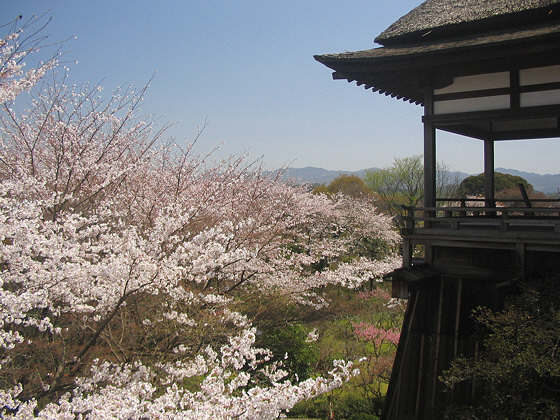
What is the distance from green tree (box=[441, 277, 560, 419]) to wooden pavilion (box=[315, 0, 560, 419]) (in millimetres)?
429

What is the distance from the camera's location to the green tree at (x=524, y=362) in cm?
359

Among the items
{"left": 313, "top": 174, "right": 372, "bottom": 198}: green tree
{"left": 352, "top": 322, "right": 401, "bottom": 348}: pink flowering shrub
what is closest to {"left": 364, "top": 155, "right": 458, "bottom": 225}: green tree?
{"left": 313, "top": 174, "right": 372, "bottom": 198}: green tree

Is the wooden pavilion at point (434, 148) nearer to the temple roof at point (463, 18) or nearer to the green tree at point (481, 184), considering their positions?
the temple roof at point (463, 18)

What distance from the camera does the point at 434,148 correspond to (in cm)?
529

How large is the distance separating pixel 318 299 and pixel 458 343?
7.11 metres

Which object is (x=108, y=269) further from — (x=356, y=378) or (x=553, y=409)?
(x=356, y=378)

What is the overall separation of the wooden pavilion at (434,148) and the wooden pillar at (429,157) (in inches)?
0.5

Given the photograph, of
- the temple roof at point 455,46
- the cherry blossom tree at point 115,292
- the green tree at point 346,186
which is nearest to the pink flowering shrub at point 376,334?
the cherry blossom tree at point 115,292

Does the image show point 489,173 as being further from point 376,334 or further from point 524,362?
point 376,334

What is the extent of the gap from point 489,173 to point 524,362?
148 inches

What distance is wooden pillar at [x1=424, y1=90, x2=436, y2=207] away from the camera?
526 cm

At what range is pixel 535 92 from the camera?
479cm

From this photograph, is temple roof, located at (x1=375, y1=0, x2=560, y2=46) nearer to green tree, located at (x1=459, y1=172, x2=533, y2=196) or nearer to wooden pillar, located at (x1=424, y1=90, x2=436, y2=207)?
wooden pillar, located at (x1=424, y1=90, x2=436, y2=207)

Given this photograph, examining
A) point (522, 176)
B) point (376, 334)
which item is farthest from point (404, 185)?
point (522, 176)
